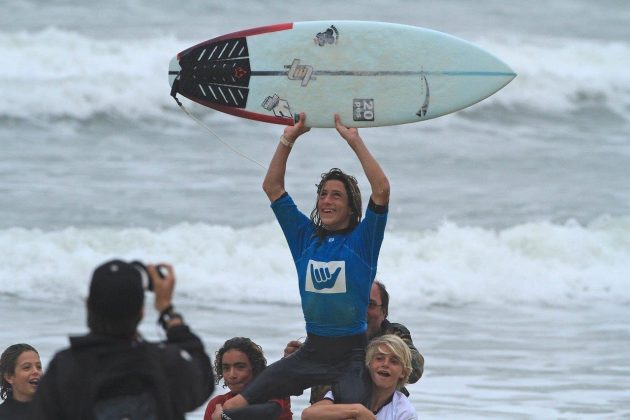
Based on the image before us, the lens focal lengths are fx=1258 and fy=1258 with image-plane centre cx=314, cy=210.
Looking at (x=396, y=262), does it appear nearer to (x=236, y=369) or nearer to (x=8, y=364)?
(x=236, y=369)

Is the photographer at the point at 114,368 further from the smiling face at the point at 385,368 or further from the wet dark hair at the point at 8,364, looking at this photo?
the wet dark hair at the point at 8,364

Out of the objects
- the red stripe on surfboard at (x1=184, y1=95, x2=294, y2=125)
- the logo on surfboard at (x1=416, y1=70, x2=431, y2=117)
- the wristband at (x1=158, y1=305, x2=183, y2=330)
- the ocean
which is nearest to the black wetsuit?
the red stripe on surfboard at (x1=184, y1=95, x2=294, y2=125)

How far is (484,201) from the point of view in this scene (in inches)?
627

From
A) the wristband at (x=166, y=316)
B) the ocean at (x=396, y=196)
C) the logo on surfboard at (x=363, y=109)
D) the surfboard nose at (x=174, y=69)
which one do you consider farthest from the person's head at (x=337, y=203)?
the ocean at (x=396, y=196)

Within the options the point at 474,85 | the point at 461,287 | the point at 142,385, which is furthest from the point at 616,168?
the point at 142,385

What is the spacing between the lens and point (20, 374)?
5156mm

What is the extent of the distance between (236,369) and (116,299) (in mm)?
2172

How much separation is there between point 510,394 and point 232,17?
1456 cm

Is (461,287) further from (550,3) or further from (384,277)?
(550,3)

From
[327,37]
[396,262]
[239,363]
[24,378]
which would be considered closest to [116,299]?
[24,378]

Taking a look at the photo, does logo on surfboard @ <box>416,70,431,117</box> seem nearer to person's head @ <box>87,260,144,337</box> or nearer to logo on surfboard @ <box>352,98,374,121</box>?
logo on surfboard @ <box>352,98,374,121</box>

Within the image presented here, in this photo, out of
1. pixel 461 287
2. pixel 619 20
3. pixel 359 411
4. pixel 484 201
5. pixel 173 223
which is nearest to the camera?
pixel 359 411

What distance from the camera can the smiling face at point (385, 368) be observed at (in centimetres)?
503

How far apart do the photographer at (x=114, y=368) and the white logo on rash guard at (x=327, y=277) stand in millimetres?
1686
